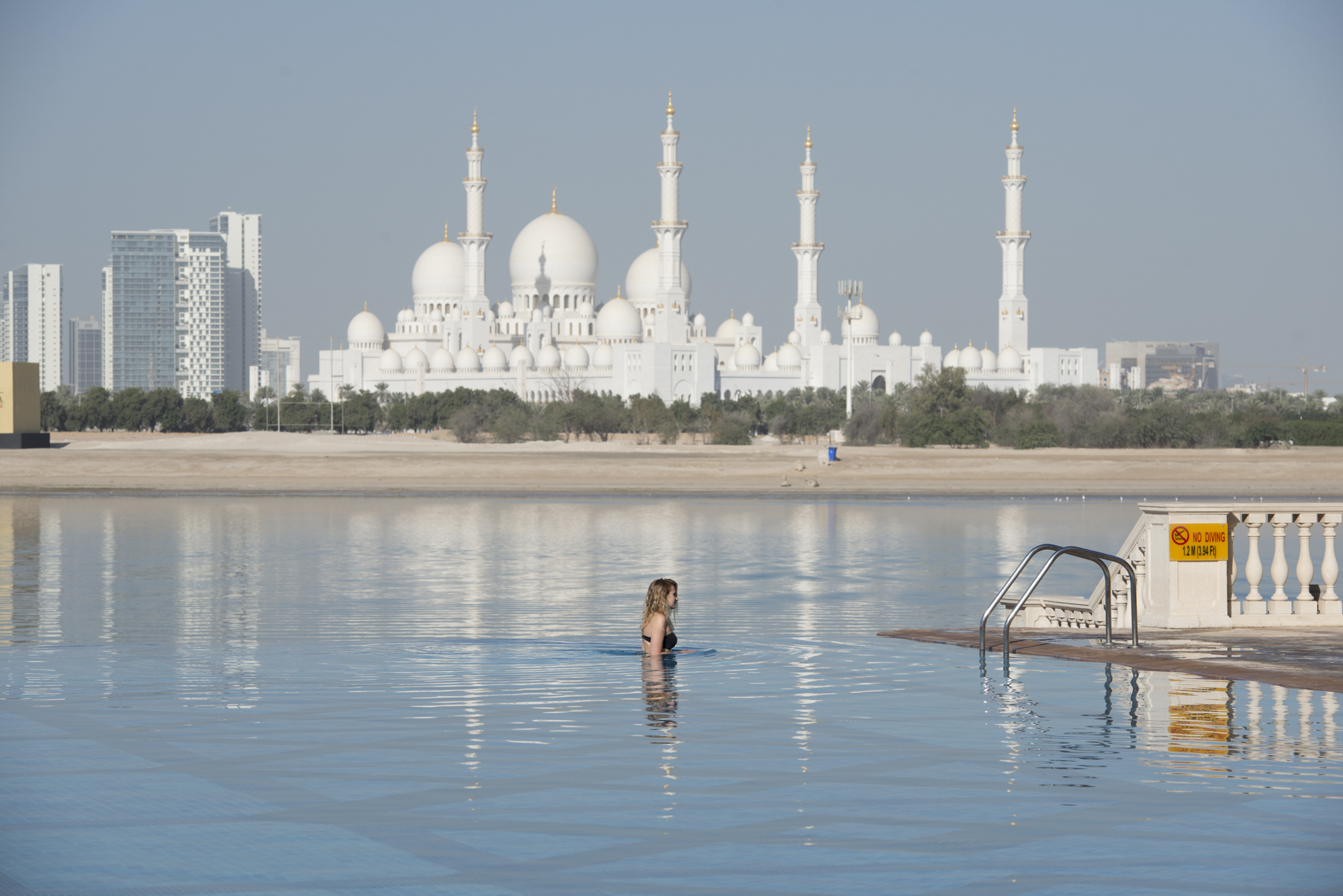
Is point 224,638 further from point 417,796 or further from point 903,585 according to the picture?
point 903,585

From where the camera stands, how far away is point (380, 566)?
19.3 metres

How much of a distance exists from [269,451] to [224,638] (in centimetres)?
4398

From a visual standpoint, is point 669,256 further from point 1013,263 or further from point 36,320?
point 36,320

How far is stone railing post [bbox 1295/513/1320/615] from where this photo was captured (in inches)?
430

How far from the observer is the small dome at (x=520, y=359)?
93.4 meters

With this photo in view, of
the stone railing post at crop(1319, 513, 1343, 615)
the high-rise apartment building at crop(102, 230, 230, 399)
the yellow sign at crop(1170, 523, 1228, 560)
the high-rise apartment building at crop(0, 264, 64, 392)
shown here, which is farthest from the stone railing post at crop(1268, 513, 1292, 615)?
the high-rise apartment building at crop(0, 264, 64, 392)

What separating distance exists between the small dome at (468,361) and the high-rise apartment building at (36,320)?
102m

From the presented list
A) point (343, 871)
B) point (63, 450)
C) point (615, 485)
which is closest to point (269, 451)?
point (63, 450)

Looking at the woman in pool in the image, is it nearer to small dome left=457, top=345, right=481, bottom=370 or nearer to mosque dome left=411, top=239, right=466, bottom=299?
small dome left=457, top=345, right=481, bottom=370

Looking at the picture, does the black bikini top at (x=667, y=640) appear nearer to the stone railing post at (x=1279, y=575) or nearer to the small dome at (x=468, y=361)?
the stone railing post at (x=1279, y=575)

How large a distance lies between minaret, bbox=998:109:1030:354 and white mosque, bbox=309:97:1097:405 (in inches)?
3.6

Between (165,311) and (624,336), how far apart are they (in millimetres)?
95915

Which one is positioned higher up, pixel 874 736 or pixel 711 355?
pixel 711 355

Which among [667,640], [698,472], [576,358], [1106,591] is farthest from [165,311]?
[1106,591]
